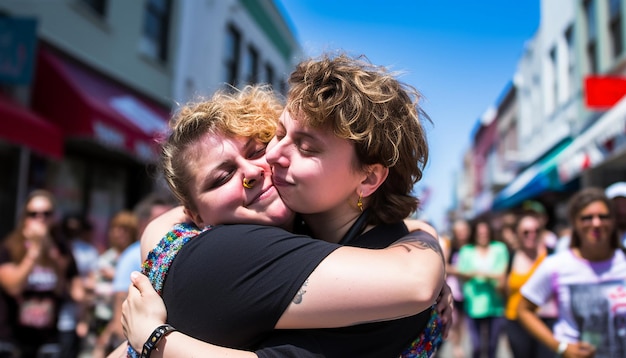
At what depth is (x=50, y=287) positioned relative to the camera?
204 inches

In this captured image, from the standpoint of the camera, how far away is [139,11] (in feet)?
38.3

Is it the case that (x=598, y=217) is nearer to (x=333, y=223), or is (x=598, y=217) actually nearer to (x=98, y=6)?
(x=333, y=223)

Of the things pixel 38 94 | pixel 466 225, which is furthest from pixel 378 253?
pixel 38 94

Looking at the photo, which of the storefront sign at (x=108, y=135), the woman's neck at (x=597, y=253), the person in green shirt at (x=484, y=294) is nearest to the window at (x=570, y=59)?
the person in green shirt at (x=484, y=294)

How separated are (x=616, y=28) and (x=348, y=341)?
1283 cm

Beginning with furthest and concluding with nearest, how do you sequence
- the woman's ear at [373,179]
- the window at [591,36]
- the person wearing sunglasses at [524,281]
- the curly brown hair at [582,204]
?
1. the window at [591,36]
2. the person wearing sunglasses at [524,281]
3. the curly brown hair at [582,204]
4. the woman's ear at [373,179]

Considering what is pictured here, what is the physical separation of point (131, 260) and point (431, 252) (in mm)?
4245

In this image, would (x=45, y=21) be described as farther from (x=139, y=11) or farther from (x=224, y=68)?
(x=224, y=68)

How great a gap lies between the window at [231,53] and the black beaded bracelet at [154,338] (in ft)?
49.7

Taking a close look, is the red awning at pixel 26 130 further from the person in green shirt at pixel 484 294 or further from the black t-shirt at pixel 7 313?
the person in green shirt at pixel 484 294

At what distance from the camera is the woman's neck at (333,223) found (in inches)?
63.7

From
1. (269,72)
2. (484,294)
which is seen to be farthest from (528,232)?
(269,72)

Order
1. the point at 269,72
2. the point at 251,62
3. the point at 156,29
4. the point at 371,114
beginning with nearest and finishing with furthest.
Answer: the point at 371,114
the point at 156,29
the point at 251,62
the point at 269,72

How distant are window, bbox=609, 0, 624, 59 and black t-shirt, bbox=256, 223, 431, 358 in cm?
1222
